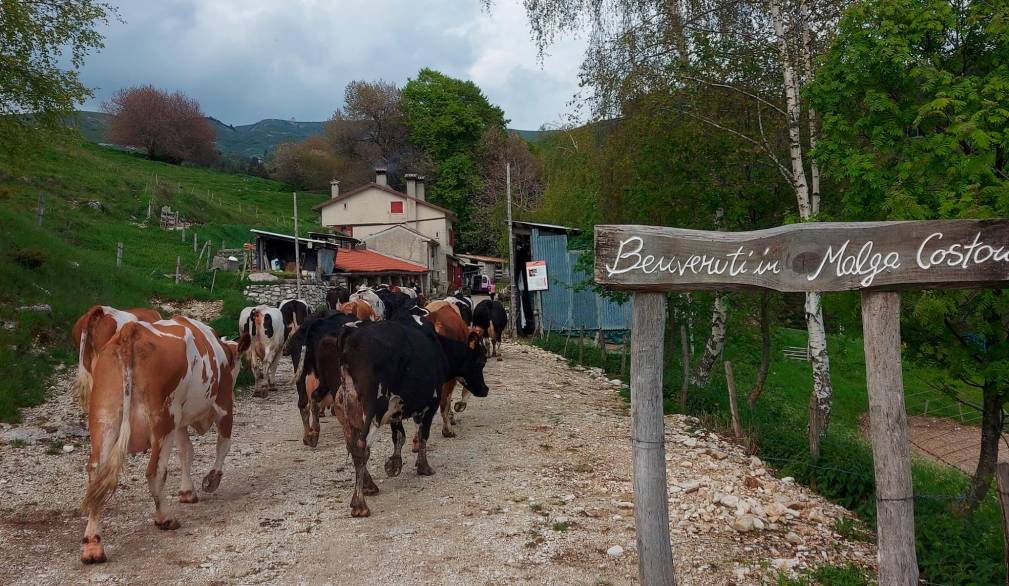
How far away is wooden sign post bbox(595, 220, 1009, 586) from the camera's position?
370 centimetres

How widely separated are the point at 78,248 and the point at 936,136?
23940mm

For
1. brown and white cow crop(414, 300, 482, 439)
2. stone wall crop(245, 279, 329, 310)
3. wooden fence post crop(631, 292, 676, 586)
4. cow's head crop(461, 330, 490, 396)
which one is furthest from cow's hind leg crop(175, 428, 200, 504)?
stone wall crop(245, 279, 329, 310)

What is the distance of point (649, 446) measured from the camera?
13.8 feet

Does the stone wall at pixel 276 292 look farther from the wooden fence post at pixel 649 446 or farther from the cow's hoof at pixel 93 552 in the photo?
the wooden fence post at pixel 649 446

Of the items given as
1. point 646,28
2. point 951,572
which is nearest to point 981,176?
point 951,572

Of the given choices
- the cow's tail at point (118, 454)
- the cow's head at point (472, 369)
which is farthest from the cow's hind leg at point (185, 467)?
the cow's head at point (472, 369)

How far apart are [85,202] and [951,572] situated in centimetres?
3568

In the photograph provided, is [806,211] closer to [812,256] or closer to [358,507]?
[812,256]

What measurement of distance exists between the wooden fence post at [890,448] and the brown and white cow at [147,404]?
5299 mm

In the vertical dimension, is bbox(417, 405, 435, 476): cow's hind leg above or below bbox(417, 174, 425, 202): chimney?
below

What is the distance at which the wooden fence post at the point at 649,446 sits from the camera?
4148 mm

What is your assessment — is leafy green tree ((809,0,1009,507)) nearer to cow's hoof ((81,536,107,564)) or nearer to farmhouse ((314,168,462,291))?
cow's hoof ((81,536,107,564))

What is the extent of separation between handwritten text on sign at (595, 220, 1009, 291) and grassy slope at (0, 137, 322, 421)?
9115 millimetres

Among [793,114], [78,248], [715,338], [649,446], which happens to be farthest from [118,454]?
[78,248]
